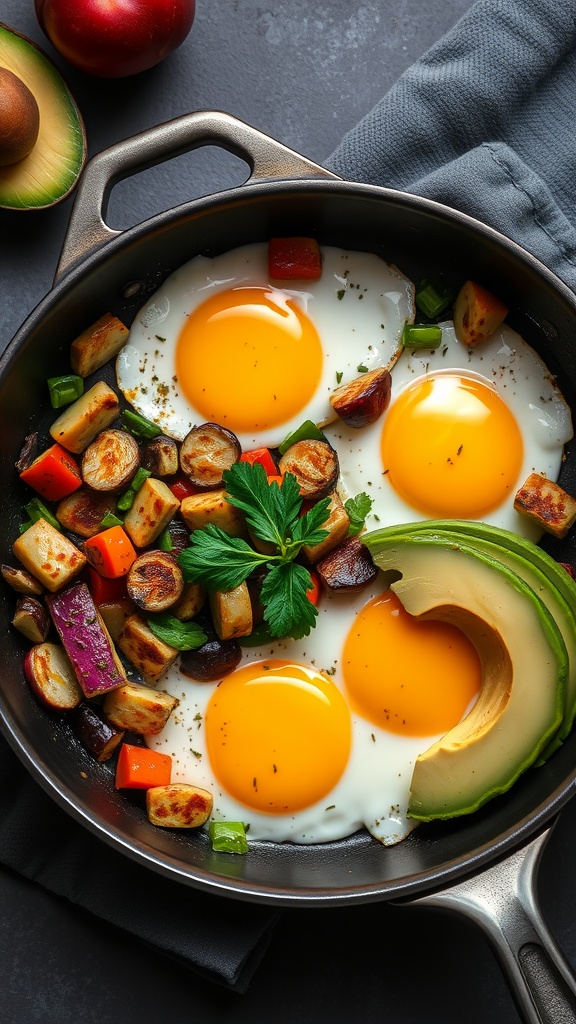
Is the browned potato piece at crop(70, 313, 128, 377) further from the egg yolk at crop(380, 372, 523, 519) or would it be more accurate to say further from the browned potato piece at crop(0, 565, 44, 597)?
the egg yolk at crop(380, 372, 523, 519)

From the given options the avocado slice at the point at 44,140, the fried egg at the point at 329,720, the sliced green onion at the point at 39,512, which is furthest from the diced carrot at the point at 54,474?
the avocado slice at the point at 44,140

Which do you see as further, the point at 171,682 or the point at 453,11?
the point at 453,11

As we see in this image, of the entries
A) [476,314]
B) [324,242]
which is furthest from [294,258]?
[476,314]

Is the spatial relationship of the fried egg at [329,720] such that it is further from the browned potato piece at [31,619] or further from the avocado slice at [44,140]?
the avocado slice at [44,140]

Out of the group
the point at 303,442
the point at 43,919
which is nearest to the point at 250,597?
the point at 303,442

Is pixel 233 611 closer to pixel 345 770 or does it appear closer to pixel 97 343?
pixel 345 770

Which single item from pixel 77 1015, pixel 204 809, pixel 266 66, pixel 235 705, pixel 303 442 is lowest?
pixel 77 1015

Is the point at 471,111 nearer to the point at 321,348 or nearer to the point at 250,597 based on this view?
the point at 321,348
